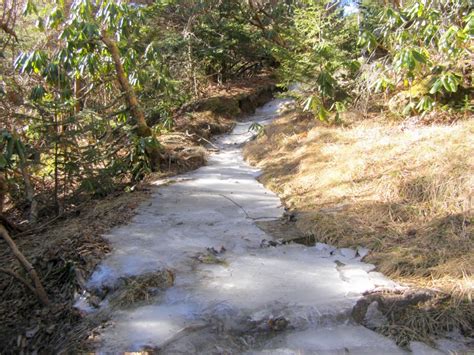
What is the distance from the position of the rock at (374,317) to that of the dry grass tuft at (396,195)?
18 centimetres

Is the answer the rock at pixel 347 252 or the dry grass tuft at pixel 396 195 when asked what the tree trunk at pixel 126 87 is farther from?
the rock at pixel 347 252

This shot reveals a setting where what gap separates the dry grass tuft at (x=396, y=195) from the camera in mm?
2855

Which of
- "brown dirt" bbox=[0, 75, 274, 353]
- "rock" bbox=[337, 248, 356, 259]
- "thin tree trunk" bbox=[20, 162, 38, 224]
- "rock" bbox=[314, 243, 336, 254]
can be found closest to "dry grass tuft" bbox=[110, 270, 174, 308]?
"brown dirt" bbox=[0, 75, 274, 353]

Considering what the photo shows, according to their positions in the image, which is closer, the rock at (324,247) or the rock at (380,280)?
→ the rock at (380,280)

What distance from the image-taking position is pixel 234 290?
274 centimetres

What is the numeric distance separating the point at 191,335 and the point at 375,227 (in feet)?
6.90

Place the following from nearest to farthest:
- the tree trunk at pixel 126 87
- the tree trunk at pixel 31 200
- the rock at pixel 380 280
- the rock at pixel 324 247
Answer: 1. the rock at pixel 380 280
2. the rock at pixel 324 247
3. the tree trunk at pixel 31 200
4. the tree trunk at pixel 126 87

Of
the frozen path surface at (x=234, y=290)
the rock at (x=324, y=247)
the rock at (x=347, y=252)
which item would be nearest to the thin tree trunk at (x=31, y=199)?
the frozen path surface at (x=234, y=290)

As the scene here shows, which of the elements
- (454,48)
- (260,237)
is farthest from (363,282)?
(454,48)

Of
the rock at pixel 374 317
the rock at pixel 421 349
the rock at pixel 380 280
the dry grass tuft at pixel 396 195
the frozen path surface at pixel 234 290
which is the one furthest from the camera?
the dry grass tuft at pixel 396 195

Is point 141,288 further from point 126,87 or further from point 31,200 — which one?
point 126,87

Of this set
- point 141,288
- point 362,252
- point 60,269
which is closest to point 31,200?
point 60,269

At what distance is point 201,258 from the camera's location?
3.27 m

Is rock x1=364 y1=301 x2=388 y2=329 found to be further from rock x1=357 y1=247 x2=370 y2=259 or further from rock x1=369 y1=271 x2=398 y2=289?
rock x1=357 y1=247 x2=370 y2=259
